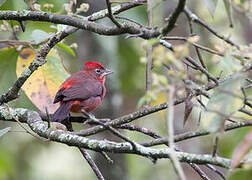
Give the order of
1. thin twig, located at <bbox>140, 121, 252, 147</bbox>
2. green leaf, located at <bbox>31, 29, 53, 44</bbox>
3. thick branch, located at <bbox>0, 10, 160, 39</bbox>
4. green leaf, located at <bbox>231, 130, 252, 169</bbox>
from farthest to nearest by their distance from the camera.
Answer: green leaf, located at <bbox>31, 29, 53, 44</bbox> < thick branch, located at <bbox>0, 10, 160, 39</bbox> < thin twig, located at <bbox>140, 121, 252, 147</bbox> < green leaf, located at <bbox>231, 130, 252, 169</bbox>

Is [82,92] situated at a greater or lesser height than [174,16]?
lesser

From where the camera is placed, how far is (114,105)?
6.43m

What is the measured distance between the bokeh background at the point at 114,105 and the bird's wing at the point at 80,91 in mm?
702

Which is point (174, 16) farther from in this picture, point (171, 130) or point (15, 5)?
point (15, 5)

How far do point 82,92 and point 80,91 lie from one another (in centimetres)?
3

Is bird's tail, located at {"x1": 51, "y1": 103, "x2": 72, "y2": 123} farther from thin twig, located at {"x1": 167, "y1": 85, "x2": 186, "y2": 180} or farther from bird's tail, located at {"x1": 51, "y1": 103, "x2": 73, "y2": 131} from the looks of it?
thin twig, located at {"x1": 167, "y1": 85, "x2": 186, "y2": 180}

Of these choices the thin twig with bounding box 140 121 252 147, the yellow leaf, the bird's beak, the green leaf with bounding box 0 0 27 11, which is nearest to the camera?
the thin twig with bounding box 140 121 252 147

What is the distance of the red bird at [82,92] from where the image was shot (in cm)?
484

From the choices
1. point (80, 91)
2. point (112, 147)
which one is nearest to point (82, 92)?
point (80, 91)

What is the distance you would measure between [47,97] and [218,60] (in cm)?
212

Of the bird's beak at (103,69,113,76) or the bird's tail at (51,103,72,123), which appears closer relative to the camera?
the bird's tail at (51,103,72,123)

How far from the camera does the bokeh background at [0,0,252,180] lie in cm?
608

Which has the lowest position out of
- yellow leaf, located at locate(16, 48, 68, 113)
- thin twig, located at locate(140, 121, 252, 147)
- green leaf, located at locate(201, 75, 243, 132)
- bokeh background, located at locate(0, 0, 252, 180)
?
bokeh background, located at locate(0, 0, 252, 180)

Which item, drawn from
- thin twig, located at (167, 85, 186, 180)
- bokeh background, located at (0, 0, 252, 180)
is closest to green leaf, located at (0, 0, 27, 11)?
bokeh background, located at (0, 0, 252, 180)
